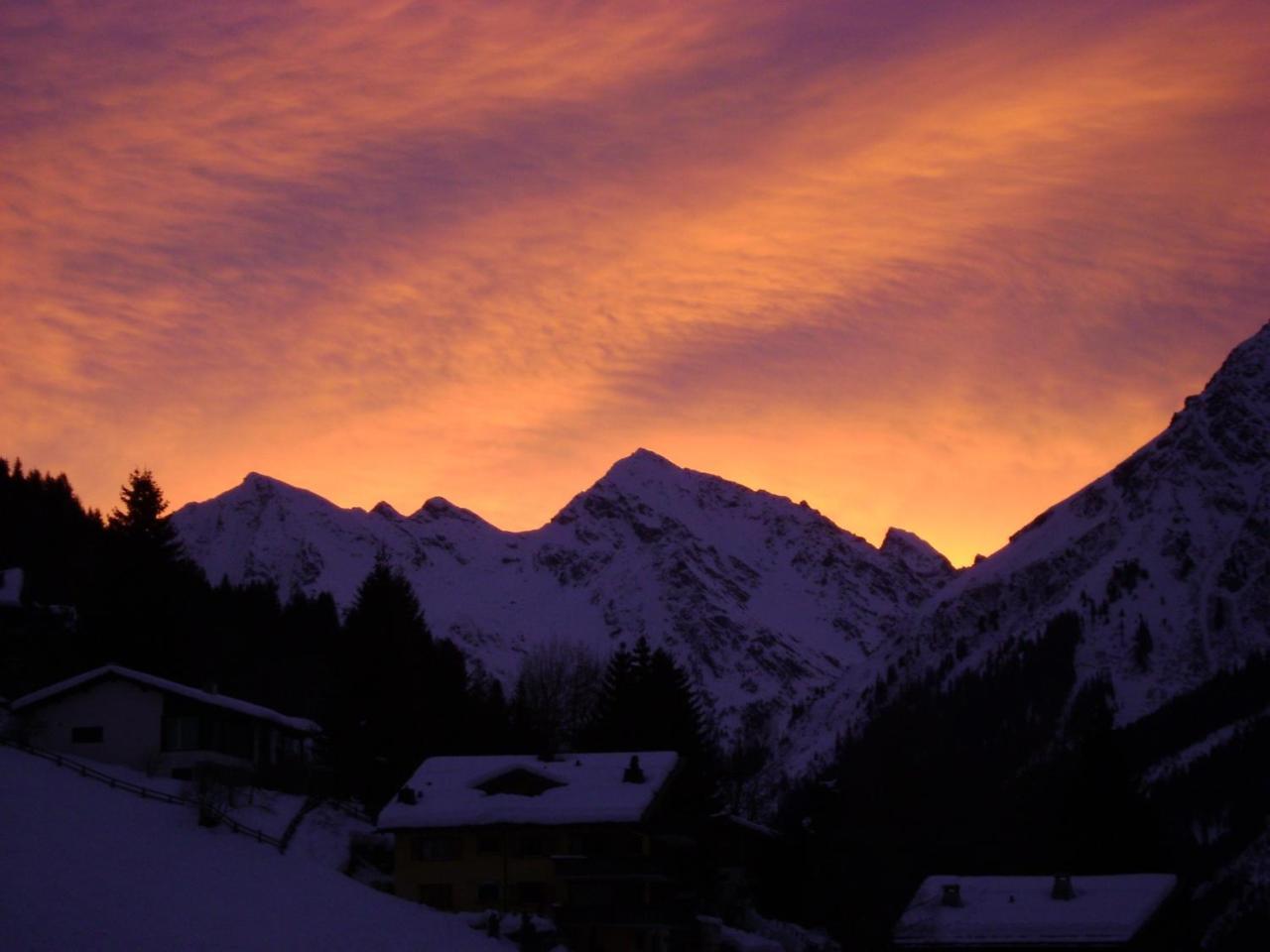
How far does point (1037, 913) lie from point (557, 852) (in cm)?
1671

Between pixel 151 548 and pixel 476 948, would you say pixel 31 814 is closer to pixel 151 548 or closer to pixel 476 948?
pixel 476 948

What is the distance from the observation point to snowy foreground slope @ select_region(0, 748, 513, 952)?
44625 millimetres

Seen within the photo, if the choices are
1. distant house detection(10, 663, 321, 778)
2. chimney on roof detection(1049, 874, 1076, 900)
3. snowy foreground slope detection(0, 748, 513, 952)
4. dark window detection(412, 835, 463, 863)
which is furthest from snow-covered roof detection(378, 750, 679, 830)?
chimney on roof detection(1049, 874, 1076, 900)

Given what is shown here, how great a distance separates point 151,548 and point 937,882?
34179mm

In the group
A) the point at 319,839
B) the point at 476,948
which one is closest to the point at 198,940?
the point at 476,948

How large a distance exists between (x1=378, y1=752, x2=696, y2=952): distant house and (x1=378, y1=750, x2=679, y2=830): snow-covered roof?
7 cm

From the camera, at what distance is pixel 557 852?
6556 cm

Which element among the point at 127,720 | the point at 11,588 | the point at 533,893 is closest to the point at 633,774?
the point at 533,893

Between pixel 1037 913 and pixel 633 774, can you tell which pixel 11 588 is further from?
pixel 1037 913

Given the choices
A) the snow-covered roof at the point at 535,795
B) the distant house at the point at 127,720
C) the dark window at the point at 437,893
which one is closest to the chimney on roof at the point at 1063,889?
the snow-covered roof at the point at 535,795

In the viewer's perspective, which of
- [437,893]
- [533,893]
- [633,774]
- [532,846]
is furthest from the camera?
[633,774]

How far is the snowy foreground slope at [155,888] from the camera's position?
1757 inches

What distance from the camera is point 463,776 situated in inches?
2753

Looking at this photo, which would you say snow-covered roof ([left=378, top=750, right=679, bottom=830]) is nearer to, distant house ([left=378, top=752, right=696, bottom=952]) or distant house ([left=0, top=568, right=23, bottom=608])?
distant house ([left=378, top=752, right=696, bottom=952])
